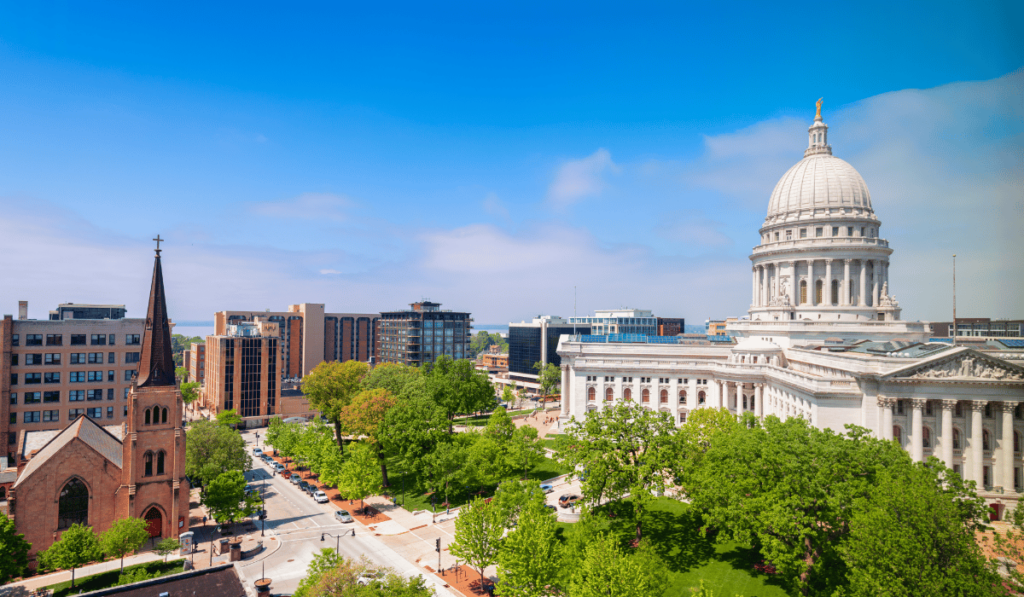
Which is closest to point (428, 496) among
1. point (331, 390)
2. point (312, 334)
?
point (331, 390)

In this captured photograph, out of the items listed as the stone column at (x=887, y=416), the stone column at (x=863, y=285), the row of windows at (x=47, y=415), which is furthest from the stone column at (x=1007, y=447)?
the row of windows at (x=47, y=415)

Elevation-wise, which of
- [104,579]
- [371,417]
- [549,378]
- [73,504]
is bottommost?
[104,579]

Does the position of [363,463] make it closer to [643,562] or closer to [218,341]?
[643,562]

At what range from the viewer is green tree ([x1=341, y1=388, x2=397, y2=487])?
76.1 metres

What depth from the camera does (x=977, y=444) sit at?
159 ft

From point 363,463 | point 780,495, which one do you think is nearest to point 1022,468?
point 780,495

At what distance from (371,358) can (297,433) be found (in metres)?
105

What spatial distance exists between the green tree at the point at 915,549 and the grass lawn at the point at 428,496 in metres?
36.5

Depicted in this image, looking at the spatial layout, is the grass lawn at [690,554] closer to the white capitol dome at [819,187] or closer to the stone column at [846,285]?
the stone column at [846,285]

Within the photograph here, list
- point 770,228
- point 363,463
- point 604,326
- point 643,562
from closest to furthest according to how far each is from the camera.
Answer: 1. point 643,562
2. point 363,463
3. point 770,228
4. point 604,326

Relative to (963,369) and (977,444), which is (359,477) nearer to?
(977,444)

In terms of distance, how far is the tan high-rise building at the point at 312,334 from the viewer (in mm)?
176125

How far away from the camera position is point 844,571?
38.2 meters

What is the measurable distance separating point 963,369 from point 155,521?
82281mm
